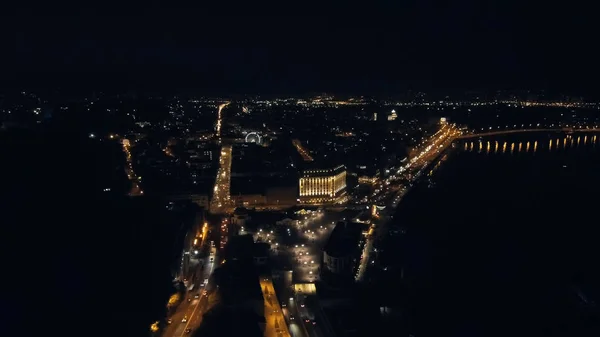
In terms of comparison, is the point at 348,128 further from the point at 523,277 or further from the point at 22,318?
the point at 22,318

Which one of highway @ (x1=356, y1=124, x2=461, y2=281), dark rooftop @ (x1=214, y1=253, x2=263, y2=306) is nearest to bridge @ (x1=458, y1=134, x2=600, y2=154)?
highway @ (x1=356, y1=124, x2=461, y2=281)

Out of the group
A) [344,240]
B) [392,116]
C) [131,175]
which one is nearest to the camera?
[344,240]

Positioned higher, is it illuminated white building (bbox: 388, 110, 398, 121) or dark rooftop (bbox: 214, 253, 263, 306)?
illuminated white building (bbox: 388, 110, 398, 121)

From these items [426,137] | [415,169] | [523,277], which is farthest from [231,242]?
[426,137]

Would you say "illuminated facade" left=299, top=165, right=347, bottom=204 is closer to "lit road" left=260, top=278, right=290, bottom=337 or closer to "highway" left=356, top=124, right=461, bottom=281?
"highway" left=356, top=124, right=461, bottom=281

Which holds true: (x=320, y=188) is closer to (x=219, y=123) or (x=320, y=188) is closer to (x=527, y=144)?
(x=527, y=144)

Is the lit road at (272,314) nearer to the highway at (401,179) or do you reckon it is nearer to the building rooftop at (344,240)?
the building rooftop at (344,240)

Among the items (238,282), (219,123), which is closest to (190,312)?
(238,282)
